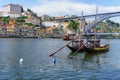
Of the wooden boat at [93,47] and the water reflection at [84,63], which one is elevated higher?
the wooden boat at [93,47]

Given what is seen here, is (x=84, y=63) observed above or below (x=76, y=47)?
below

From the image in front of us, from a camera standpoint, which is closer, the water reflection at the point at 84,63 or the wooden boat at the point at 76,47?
the water reflection at the point at 84,63

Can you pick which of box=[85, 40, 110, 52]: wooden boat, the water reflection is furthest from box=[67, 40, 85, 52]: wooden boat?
the water reflection

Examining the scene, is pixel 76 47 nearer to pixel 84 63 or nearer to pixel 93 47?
pixel 93 47

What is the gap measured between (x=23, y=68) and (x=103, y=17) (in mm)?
83438

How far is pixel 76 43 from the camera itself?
5941 centimetres

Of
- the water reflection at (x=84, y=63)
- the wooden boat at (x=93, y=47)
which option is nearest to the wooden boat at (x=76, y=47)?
the wooden boat at (x=93, y=47)

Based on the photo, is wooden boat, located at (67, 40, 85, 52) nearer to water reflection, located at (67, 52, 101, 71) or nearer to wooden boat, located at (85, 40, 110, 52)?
wooden boat, located at (85, 40, 110, 52)

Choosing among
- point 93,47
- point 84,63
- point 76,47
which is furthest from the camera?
point 76,47

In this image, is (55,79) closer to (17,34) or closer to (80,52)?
(80,52)

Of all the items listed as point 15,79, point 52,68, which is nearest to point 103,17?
point 52,68

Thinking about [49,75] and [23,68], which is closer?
[49,75]

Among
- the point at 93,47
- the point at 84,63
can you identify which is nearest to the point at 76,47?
the point at 93,47

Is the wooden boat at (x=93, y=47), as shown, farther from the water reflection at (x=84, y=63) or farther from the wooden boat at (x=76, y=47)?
the water reflection at (x=84, y=63)
